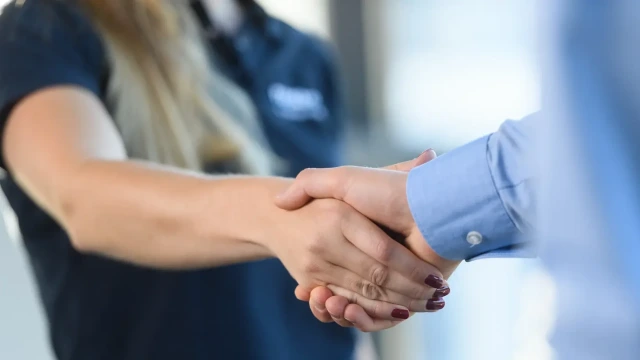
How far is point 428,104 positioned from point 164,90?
78 cm

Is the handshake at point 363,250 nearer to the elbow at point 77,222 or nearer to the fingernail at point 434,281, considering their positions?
the fingernail at point 434,281

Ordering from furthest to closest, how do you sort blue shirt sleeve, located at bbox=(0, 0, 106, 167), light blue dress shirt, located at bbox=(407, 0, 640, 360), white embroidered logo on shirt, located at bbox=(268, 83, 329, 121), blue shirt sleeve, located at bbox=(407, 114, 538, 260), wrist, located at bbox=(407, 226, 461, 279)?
white embroidered logo on shirt, located at bbox=(268, 83, 329, 121), blue shirt sleeve, located at bbox=(0, 0, 106, 167), wrist, located at bbox=(407, 226, 461, 279), blue shirt sleeve, located at bbox=(407, 114, 538, 260), light blue dress shirt, located at bbox=(407, 0, 640, 360)

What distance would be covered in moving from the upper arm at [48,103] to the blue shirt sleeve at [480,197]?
321 millimetres

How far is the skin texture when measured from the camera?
66 centimetres

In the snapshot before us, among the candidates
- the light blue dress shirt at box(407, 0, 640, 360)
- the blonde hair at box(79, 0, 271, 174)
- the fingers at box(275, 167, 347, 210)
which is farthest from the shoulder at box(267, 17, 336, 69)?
the light blue dress shirt at box(407, 0, 640, 360)

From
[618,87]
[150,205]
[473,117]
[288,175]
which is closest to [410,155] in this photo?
[473,117]

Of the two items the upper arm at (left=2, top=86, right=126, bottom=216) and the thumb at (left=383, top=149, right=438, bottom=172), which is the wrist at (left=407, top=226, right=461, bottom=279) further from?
the upper arm at (left=2, top=86, right=126, bottom=216)

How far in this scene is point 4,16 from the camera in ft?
2.56

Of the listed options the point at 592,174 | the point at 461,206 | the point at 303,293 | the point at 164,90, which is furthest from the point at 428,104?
the point at 592,174

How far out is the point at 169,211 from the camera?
0.70m

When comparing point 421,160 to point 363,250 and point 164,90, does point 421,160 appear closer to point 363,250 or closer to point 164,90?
point 363,250

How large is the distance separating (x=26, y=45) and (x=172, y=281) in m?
0.29

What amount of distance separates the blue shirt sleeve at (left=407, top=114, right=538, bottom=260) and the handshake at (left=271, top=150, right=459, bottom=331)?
0.03 m

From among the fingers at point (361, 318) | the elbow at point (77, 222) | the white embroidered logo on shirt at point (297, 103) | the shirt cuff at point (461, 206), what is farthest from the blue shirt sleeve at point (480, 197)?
the white embroidered logo on shirt at point (297, 103)
